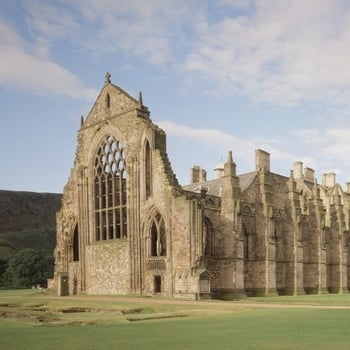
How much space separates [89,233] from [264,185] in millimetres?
14141

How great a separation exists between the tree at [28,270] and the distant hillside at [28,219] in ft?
174

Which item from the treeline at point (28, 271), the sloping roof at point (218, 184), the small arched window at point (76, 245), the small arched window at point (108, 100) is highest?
the small arched window at point (108, 100)

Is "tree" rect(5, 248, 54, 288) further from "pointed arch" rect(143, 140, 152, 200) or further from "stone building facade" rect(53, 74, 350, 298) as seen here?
"pointed arch" rect(143, 140, 152, 200)

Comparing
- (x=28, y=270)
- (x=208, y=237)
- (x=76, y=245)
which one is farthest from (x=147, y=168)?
(x=28, y=270)

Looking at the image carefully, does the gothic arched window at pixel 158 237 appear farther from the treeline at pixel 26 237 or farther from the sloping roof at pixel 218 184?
the treeline at pixel 26 237

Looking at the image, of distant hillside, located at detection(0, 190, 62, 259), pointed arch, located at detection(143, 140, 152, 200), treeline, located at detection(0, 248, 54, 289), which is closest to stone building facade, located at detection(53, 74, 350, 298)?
pointed arch, located at detection(143, 140, 152, 200)

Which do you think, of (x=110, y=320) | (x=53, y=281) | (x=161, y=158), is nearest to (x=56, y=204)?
(x=53, y=281)

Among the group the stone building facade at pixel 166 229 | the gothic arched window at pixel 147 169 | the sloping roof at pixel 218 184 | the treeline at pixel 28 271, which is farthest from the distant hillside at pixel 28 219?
the gothic arched window at pixel 147 169

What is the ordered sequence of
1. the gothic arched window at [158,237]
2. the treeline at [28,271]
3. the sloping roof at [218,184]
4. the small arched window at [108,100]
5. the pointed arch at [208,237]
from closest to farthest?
the gothic arched window at [158,237] → the pointed arch at [208,237] → the small arched window at [108,100] → the sloping roof at [218,184] → the treeline at [28,271]

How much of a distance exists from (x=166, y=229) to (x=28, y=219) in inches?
5155

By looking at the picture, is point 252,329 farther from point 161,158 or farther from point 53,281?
point 53,281

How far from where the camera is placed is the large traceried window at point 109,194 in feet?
136

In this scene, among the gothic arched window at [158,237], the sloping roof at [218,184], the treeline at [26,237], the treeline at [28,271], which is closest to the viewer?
the gothic arched window at [158,237]

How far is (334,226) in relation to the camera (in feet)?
170
